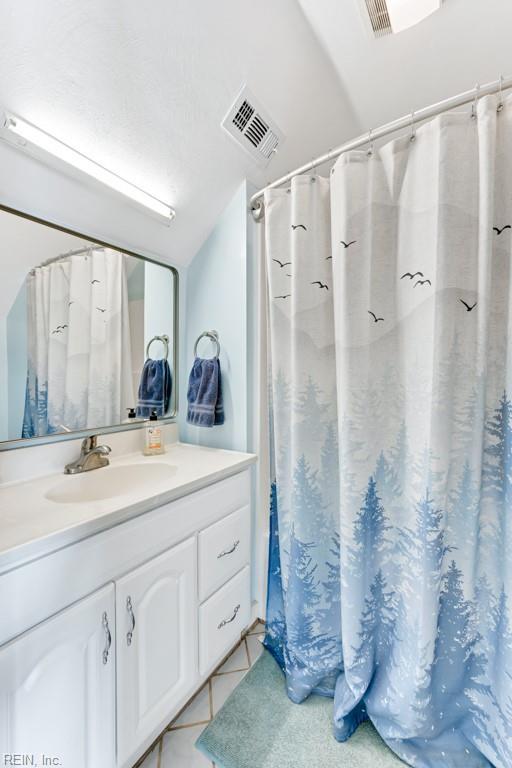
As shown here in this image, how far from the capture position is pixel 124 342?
1.49 meters

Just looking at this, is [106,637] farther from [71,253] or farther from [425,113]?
[425,113]

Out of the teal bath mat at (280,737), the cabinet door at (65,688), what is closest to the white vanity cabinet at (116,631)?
the cabinet door at (65,688)

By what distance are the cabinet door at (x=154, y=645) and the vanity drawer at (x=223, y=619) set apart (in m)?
0.05

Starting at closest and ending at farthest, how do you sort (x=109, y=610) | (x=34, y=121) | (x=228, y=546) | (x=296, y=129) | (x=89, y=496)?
(x=109, y=610)
(x=34, y=121)
(x=89, y=496)
(x=228, y=546)
(x=296, y=129)

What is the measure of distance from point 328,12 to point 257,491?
6.10ft

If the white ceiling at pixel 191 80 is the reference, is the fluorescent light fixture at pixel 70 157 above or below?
below

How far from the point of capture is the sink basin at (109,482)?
111cm

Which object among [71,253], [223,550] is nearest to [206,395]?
[223,550]

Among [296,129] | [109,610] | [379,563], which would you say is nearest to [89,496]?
[109,610]

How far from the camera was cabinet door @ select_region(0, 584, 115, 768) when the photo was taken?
70cm

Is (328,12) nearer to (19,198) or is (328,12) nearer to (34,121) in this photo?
(34,121)

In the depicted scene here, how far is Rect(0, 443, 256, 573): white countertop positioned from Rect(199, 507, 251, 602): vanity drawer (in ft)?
0.64

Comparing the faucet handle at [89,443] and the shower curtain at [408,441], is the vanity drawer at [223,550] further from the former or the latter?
the faucet handle at [89,443]

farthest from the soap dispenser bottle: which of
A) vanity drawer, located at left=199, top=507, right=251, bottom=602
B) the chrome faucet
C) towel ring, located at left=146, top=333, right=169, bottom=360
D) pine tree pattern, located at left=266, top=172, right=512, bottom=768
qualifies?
pine tree pattern, located at left=266, top=172, right=512, bottom=768
